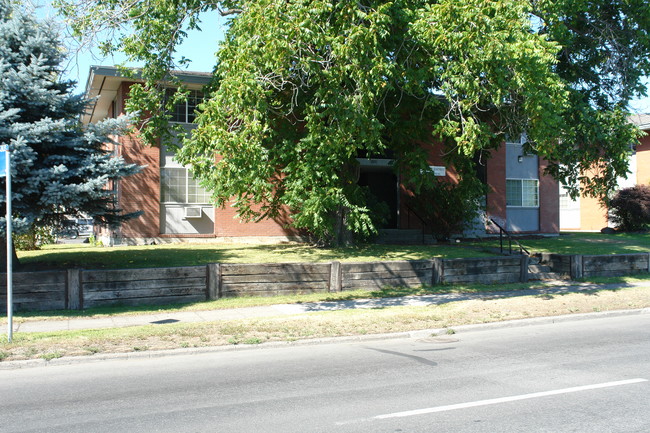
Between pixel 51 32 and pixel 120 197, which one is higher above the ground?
pixel 51 32

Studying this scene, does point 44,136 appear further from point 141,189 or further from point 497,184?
point 497,184

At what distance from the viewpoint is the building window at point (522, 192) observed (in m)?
28.2

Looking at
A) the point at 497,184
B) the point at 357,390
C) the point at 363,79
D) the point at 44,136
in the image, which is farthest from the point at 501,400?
the point at 497,184

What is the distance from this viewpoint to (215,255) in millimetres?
17016

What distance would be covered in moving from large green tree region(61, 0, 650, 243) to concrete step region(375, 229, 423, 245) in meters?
5.06

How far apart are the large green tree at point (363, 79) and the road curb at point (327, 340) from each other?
3.81m

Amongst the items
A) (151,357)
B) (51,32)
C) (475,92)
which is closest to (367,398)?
(151,357)

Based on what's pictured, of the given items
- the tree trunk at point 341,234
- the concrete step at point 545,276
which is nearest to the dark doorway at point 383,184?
the tree trunk at point 341,234

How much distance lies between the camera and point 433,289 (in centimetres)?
1437

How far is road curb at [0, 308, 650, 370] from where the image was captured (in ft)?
26.5

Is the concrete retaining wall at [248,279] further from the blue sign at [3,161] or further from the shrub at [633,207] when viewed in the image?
the shrub at [633,207]

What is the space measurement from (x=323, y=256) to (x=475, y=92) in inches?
270

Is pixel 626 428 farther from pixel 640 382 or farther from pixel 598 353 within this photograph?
pixel 598 353

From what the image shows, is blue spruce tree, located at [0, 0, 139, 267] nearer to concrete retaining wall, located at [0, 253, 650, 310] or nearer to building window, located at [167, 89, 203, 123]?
concrete retaining wall, located at [0, 253, 650, 310]
